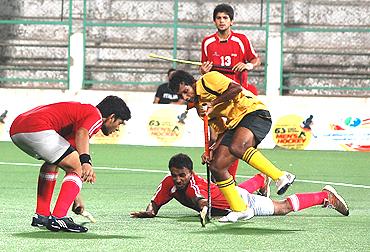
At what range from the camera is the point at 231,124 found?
427 inches

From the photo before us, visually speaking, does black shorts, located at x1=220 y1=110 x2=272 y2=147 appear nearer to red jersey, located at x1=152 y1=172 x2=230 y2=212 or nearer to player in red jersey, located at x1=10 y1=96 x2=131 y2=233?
red jersey, located at x1=152 y1=172 x2=230 y2=212

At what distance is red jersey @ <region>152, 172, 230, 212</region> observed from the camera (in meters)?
10.9

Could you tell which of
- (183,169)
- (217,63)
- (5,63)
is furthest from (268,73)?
(183,169)

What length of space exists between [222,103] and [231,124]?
214 millimetres

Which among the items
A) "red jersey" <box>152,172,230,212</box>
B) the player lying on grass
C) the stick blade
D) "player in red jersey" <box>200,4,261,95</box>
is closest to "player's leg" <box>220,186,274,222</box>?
the player lying on grass

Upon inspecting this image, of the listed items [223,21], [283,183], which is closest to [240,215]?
[283,183]

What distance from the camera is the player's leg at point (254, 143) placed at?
10695mm

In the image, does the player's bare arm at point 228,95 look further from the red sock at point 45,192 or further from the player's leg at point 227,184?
the red sock at point 45,192

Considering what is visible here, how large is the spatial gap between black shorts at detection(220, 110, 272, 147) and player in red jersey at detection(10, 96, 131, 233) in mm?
1328

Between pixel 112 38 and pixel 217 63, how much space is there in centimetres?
1158

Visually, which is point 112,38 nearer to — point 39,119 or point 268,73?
point 268,73

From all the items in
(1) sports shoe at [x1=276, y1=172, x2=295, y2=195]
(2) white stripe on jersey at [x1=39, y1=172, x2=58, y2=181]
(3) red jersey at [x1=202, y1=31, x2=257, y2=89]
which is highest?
(3) red jersey at [x1=202, y1=31, x2=257, y2=89]

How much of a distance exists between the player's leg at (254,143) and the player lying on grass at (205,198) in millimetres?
199

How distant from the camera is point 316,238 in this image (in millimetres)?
9711
